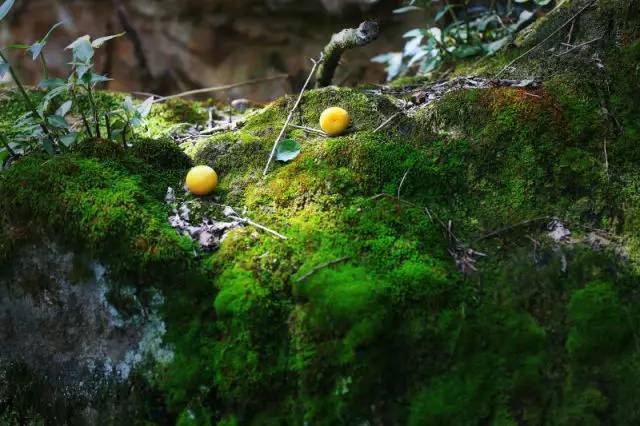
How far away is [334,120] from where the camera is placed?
292 cm

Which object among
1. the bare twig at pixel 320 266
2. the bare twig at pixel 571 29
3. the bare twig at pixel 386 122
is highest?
the bare twig at pixel 571 29

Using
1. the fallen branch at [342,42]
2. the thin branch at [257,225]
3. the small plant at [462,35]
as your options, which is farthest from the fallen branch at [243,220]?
the small plant at [462,35]

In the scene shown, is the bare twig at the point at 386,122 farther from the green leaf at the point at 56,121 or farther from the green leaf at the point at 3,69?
the green leaf at the point at 3,69

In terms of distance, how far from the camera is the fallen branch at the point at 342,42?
3.23 metres

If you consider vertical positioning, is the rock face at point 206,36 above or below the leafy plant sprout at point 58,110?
below

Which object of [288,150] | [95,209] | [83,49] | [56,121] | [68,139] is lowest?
[288,150]

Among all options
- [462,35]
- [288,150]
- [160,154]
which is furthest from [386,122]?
[462,35]

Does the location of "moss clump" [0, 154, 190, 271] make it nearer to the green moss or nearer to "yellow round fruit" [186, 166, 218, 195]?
"yellow round fruit" [186, 166, 218, 195]

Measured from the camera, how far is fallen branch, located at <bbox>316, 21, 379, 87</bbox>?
10.6ft

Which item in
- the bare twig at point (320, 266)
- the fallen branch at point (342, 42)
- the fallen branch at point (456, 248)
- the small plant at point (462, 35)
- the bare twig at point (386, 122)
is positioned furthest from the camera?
the small plant at point (462, 35)

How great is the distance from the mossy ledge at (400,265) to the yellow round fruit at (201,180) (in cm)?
7

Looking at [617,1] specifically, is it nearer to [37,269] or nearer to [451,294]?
[451,294]

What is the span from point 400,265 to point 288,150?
100 centimetres

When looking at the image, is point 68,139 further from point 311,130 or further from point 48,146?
point 311,130
